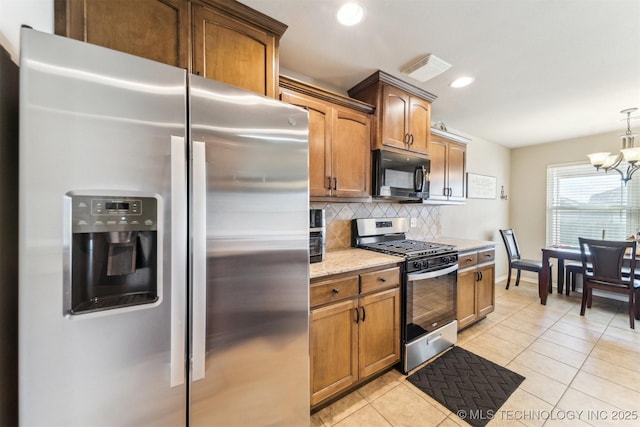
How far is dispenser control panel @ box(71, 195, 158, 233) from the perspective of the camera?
74 centimetres

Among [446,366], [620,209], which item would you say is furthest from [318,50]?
[620,209]

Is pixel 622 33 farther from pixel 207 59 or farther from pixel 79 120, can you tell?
pixel 79 120

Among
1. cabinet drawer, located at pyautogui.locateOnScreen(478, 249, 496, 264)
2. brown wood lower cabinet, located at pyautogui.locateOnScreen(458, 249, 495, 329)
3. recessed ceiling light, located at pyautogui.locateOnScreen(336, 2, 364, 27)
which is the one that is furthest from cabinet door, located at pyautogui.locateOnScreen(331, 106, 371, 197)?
cabinet drawer, located at pyautogui.locateOnScreen(478, 249, 496, 264)

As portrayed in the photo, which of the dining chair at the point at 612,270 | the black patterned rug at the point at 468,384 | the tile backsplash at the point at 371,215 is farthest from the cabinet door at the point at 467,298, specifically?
the dining chair at the point at 612,270

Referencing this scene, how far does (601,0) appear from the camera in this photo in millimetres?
1327

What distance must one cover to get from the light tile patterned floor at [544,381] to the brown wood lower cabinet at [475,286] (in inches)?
8.0

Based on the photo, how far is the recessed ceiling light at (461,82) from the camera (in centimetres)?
214

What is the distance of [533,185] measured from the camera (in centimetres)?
424

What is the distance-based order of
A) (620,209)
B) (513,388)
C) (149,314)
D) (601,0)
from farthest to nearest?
(620,209) → (513,388) → (601,0) → (149,314)

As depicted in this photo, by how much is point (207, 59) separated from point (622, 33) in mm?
2629

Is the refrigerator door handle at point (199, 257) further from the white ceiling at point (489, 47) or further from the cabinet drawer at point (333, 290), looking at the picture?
the white ceiling at point (489, 47)

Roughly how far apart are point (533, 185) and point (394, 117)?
376cm

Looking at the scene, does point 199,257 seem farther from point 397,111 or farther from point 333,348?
point 397,111

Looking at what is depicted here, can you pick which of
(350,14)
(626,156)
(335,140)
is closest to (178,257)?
(335,140)
